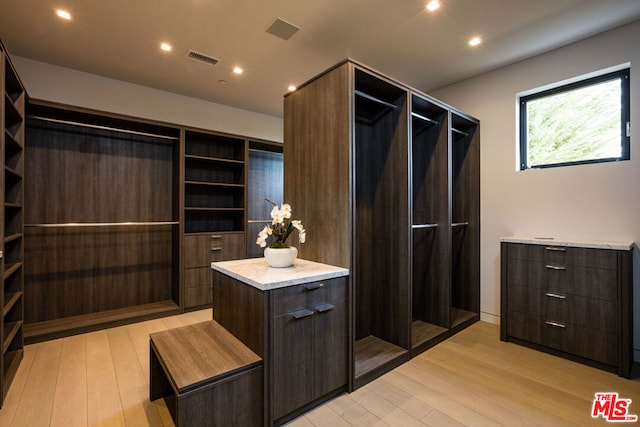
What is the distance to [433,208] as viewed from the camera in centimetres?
300

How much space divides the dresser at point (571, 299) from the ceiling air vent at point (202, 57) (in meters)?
3.44

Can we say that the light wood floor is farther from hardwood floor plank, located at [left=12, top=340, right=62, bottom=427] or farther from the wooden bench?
the wooden bench

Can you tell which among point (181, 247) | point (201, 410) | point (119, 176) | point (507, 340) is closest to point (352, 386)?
point (201, 410)

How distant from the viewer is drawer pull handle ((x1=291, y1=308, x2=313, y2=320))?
1695mm

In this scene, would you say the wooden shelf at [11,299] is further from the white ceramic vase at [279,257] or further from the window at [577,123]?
the window at [577,123]

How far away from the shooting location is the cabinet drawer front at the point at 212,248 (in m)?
3.61

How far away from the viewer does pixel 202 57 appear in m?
3.04

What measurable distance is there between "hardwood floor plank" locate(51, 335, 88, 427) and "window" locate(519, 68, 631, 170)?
4.29 metres

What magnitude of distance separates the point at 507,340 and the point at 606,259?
1.09 metres

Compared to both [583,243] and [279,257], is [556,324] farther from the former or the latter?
[279,257]

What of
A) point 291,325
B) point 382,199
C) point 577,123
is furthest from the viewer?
point 577,123

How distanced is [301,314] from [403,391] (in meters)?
0.98

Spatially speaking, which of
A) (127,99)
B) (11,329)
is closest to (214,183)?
(127,99)

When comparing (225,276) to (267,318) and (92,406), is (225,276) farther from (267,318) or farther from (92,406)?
(92,406)
